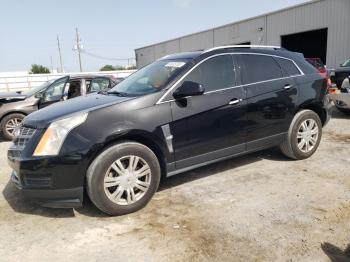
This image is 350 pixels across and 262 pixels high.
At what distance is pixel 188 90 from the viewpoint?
379 centimetres

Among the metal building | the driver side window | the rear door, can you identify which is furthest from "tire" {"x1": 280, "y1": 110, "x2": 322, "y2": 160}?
the metal building

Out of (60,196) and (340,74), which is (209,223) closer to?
(60,196)

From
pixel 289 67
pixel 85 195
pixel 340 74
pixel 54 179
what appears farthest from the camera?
pixel 340 74

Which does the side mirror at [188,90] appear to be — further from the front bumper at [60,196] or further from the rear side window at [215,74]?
the front bumper at [60,196]

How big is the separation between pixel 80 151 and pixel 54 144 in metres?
0.27

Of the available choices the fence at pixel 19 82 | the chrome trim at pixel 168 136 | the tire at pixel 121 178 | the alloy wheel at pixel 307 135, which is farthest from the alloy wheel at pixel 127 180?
the fence at pixel 19 82

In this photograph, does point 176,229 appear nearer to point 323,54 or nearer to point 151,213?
point 151,213

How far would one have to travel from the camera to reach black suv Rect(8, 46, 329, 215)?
130 inches

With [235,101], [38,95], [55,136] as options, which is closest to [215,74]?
[235,101]

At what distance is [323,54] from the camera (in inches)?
1118

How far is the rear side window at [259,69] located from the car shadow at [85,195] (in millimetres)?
1314

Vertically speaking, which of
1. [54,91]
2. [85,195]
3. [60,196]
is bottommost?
[85,195]

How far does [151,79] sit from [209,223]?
197 centimetres

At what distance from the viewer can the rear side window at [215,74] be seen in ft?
13.4
